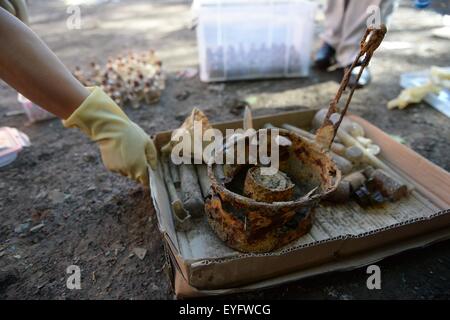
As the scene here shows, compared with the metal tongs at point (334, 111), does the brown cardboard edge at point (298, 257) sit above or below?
below

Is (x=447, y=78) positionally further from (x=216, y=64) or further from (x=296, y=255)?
(x=296, y=255)

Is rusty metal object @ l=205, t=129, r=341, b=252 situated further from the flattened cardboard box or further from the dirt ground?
the dirt ground

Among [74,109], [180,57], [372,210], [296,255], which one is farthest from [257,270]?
[180,57]

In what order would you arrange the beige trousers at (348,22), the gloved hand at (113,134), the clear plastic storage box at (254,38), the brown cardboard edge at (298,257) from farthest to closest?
the clear plastic storage box at (254,38) < the beige trousers at (348,22) < the gloved hand at (113,134) < the brown cardboard edge at (298,257)

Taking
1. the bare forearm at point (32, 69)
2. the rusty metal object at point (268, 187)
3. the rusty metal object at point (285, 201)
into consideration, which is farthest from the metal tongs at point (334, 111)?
the bare forearm at point (32, 69)

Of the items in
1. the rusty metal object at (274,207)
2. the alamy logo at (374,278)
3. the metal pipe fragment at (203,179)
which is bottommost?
the alamy logo at (374,278)

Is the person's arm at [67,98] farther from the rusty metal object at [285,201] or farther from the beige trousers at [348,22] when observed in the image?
the beige trousers at [348,22]

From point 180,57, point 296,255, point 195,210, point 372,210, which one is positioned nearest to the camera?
point 296,255

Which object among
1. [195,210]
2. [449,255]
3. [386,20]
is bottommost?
[449,255]
